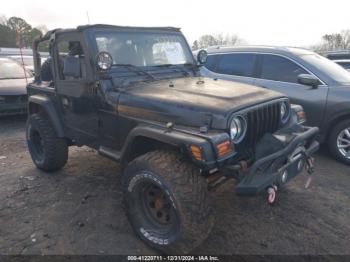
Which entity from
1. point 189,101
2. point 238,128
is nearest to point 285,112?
point 238,128

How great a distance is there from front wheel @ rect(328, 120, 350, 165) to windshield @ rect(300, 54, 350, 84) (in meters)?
0.71

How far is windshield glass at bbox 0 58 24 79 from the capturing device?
27.5 ft

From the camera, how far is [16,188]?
13.8 feet

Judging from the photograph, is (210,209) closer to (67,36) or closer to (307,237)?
(307,237)

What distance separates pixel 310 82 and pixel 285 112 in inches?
68.6

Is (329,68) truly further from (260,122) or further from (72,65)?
(72,65)

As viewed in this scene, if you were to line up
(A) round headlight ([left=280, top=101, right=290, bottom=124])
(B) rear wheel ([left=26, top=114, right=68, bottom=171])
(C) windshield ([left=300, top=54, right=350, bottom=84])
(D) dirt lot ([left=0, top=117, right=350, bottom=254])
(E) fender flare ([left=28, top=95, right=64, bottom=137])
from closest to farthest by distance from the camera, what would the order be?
1. (D) dirt lot ([left=0, top=117, right=350, bottom=254])
2. (A) round headlight ([left=280, top=101, right=290, bottom=124])
3. (E) fender flare ([left=28, top=95, right=64, bottom=137])
4. (B) rear wheel ([left=26, top=114, right=68, bottom=171])
5. (C) windshield ([left=300, top=54, right=350, bottom=84])

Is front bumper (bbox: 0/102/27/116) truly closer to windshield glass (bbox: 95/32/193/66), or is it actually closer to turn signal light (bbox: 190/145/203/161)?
windshield glass (bbox: 95/32/193/66)

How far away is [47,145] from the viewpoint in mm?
4352

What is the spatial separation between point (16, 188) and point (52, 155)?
0.62 m

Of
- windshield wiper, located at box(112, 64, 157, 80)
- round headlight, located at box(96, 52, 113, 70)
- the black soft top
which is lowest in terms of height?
windshield wiper, located at box(112, 64, 157, 80)

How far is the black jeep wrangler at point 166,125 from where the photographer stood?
2564 mm

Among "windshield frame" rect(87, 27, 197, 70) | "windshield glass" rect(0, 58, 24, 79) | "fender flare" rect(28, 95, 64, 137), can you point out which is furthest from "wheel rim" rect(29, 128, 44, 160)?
"windshield glass" rect(0, 58, 24, 79)

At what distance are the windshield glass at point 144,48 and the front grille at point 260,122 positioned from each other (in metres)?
1.47
